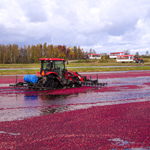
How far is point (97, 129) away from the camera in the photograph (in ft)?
21.2

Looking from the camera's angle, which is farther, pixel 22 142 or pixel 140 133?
pixel 140 133

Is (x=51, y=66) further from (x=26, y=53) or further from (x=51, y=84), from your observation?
(x=26, y=53)

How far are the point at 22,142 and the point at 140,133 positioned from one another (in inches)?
135

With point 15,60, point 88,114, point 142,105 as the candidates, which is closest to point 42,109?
point 88,114

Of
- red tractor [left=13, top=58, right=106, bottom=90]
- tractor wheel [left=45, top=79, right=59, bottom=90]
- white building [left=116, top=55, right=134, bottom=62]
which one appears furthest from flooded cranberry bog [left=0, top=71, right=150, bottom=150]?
white building [left=116, top=55, right=134, bottom=62]

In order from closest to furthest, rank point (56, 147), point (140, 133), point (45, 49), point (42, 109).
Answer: point (56, 147), point (140, 133), point (42, 109), point (45, 49)

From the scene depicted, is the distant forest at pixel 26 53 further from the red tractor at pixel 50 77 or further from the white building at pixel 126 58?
the red tractor at pixel 50 77

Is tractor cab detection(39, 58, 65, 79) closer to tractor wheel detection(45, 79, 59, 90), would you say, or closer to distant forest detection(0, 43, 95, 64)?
tractor wheel detection(45, 79, 59, 90)

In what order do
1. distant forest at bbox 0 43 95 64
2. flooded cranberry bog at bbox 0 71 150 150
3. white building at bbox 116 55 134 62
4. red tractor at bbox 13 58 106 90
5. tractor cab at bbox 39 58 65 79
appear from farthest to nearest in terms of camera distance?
distant forest at bbox 0 43 95 64 < white building at bbox 116 55 134 62 < tractor cab at bbox 39 58 65 79 < red tractor at bbox 13 58 106 90 < flooded cranberry bog at bbox 0 71 150 150

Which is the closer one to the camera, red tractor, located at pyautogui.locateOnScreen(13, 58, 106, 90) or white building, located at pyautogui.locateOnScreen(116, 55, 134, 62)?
red tractor, located at pyautogui.locateOnScreen(13, 58, 106, 90)

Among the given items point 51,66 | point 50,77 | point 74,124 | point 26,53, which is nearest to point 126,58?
point 26,53

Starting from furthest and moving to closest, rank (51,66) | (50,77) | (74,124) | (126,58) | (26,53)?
(26,53) → (126,58) → (51,66) → (50,77) → (74,124)

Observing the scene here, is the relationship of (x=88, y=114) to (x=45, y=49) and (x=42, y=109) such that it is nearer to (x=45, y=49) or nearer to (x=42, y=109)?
(x=42, y=109)

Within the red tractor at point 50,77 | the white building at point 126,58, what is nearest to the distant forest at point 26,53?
the white building at point 126,58
